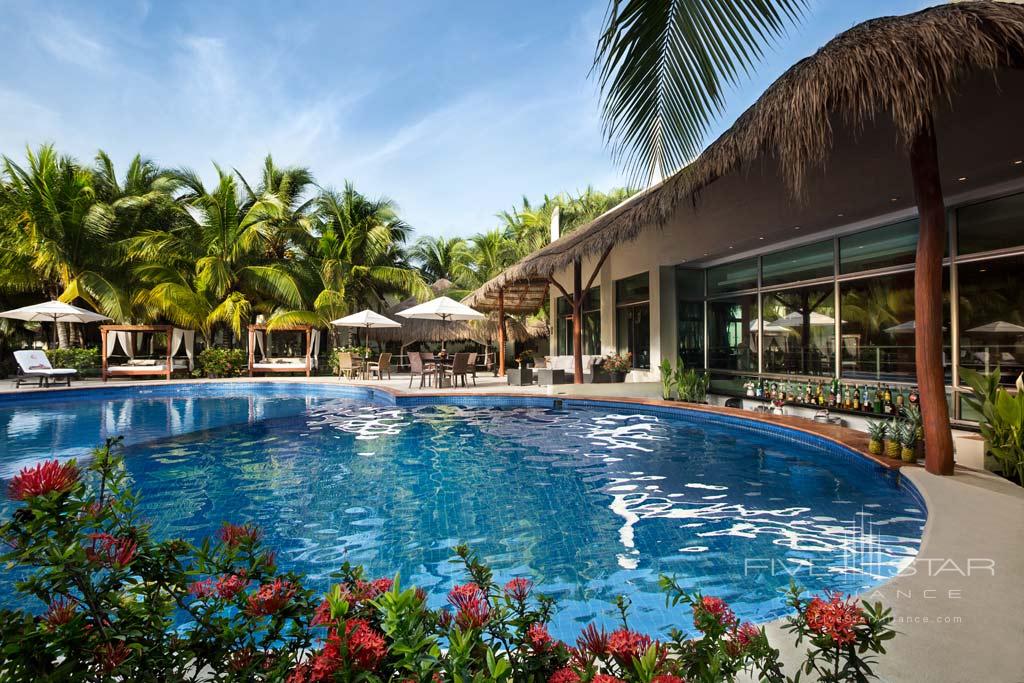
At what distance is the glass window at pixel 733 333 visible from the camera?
10180mm

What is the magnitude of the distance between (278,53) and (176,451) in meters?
9.25

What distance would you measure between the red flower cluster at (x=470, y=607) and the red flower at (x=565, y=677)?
172 mm

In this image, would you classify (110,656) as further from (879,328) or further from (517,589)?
(879,328)

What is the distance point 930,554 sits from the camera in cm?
284

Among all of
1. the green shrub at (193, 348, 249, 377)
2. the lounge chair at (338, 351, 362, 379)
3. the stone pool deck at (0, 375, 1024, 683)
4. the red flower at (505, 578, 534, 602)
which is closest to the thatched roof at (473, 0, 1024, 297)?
the stone pool deck at (0, 375, 1024, 683)

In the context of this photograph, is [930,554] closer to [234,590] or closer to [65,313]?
[234,590]

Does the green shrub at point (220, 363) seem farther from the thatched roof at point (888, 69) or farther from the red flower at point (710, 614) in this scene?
the red flower at point (710, 614)

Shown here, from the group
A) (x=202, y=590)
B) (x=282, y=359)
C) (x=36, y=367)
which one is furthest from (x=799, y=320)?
(x=36, y=367)

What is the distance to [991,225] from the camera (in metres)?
6.07

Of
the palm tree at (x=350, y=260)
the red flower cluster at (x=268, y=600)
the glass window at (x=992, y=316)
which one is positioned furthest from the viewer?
the palm tree at (x=350, y=260)

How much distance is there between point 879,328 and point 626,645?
27.2 feet

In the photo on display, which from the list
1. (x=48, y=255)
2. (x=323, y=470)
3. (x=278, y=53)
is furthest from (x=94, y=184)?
(x=323, y=470)

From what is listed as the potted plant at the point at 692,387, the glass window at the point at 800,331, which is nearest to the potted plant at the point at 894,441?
the glass window at the point at 800,331

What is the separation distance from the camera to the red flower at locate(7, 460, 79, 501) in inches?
37.4
